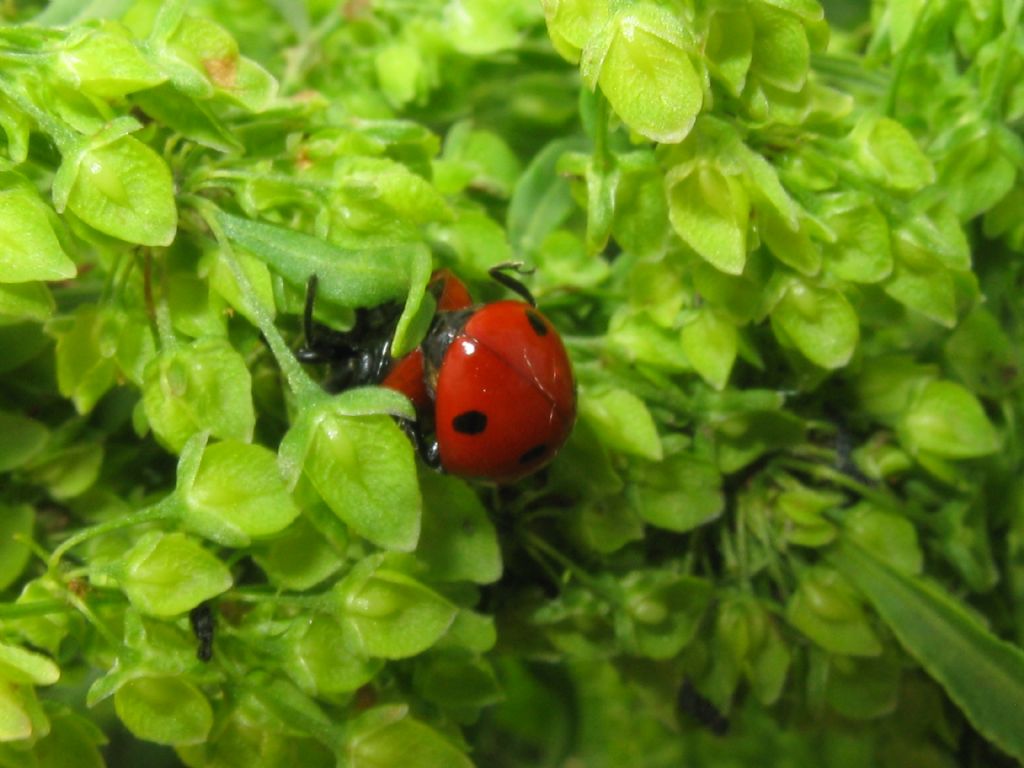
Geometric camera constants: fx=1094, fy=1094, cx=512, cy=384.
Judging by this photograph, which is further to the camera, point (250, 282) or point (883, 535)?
point (883, 535)

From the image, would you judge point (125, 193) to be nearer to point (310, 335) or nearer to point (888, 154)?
point (310, 335)

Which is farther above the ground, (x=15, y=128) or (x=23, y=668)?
(x=15, y=128)

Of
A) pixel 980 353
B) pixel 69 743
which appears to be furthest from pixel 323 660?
pixel 980 353

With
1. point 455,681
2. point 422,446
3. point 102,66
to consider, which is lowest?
point 455,681

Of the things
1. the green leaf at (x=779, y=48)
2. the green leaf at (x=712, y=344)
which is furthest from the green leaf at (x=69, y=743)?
the green leaf at (x=779, y=48)

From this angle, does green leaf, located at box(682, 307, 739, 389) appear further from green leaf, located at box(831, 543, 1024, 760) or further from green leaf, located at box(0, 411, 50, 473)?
green leaf, located at box(0, 411, 50, 473)

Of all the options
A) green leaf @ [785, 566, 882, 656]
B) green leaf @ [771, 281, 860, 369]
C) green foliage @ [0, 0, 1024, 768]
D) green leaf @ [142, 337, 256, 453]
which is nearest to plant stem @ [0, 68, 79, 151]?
green foliage @ [0, 0, 1024, 768]

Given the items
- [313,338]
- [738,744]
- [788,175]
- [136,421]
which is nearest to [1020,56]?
[788,175]
